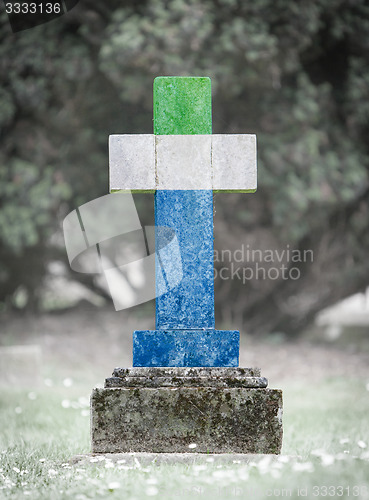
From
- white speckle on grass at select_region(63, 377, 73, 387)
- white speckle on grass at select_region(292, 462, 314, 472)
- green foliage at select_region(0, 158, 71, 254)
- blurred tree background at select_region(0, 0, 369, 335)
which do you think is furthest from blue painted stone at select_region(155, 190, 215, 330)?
green foliage at select_region(0, 158, 71, 254)

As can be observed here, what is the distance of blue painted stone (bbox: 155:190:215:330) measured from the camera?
3.76 m

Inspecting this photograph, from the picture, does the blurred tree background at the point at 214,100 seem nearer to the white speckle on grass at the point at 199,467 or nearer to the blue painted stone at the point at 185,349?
the blue painted stone at the point at 185,349

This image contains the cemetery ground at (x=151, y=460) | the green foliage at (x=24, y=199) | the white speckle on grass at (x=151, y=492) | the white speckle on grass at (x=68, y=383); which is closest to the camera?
the white speckle on grass at (x=151, y=492)

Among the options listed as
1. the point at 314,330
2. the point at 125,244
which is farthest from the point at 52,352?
the point at 314,330

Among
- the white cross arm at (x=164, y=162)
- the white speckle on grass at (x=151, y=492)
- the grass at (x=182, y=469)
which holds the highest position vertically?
the white cross arm at (x=164, y=162)

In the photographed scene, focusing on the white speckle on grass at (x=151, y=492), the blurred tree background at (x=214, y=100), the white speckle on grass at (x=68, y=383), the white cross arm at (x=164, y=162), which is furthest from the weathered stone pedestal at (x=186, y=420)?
the blurred tree background at (x=214, y=100)

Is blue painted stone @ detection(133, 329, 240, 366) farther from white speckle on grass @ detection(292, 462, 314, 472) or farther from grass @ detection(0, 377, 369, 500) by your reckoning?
white speckle on grass @ detection(292, 462, 314, 472)

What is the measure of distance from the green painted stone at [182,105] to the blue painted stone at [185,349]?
1.26 metres

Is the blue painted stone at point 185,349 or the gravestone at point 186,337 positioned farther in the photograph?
the blue painted stone at point 185,349

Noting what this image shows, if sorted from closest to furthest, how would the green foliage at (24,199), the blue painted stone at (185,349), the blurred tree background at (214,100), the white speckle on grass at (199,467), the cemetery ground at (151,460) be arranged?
1. the cemetery ground at (151,460)
2. the white speckle on grass at (199,467)
3. the blue painted stone at (185,349)
4. the blurred tree background at (214,100)
5. the green foliage at (24,199)

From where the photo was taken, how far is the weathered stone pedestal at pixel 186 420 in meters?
3.44

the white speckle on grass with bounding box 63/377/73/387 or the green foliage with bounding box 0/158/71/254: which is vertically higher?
the green foliage with bounding box 0/158/71/254

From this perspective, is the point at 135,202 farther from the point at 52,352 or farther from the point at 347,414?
the point at 347,414

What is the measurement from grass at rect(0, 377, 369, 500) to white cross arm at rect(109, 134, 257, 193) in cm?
164
